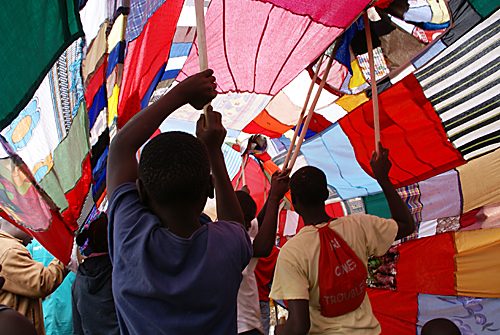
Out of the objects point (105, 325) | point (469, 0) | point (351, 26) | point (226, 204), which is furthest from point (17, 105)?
point (469, 0)

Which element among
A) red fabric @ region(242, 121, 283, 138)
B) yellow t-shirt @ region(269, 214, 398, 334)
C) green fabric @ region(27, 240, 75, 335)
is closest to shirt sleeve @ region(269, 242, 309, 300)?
yellow t-shirt @ region(269, 214, 398, 334)

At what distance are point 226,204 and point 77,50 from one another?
2.92ft

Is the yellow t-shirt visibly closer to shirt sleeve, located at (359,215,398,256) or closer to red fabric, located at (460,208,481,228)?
shirt sleeve, located at (359,215,398,256)

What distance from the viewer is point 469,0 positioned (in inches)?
67.8

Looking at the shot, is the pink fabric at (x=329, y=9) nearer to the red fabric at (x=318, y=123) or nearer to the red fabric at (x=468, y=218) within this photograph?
the red fabric at (x=318, y=123)

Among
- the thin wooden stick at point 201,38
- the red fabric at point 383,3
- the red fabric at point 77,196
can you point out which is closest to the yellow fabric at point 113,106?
the red fabric at point 77,196

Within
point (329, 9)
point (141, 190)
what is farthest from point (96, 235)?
point (329, 9)

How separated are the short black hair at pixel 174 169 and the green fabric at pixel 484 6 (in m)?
1.73

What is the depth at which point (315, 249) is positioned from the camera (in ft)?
4.96

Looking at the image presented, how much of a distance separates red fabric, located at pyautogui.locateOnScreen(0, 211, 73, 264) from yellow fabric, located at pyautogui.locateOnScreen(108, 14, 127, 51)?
87cm

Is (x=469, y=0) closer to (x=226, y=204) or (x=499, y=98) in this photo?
(x=499, y=98)

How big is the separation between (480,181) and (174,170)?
2.26 m

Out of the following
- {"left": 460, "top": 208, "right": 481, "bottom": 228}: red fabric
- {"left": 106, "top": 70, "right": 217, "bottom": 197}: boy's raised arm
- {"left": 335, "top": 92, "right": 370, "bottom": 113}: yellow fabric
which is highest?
{"left": 335, "top": 92, "right": 370, "bottom": 113}: yellow fabric

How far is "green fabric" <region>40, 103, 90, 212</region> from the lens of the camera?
1508 millimetres
